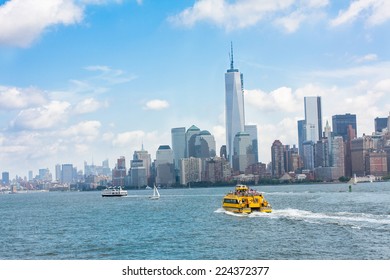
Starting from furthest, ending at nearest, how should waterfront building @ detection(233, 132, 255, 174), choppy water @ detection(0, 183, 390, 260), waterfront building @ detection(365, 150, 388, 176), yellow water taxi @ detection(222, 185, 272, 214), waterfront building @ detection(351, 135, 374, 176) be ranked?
1. yellow water taxi @ detection(222, 185, 272, 214)
2. waterfront building @ detection(365, 150, 388, 176)
3. waterfront building @ detection(351, 135, 374, 176)
4. choppy water @ detection(0, 183, 390, 260)
5. waterfront building @ detection(233, 132, 255, 174)

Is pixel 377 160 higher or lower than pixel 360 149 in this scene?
lower

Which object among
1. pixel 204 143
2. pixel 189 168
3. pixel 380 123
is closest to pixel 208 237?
pixel 204 143

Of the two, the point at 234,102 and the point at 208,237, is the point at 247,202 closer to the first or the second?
the point at 208,237

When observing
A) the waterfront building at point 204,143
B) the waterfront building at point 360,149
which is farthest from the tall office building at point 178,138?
the waterfront building at point 360,149

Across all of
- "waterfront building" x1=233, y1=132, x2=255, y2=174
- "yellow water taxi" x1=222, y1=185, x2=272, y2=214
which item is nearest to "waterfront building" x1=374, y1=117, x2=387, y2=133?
"waterfront building" x1=233, y1=132, x2=255, y2=174

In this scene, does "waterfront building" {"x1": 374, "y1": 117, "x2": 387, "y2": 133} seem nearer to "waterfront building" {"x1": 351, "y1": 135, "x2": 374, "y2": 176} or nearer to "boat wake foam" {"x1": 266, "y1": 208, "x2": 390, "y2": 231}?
"waterfront building" {"x1": 351, "y1": 135, "x2": 374, "y2": 176}

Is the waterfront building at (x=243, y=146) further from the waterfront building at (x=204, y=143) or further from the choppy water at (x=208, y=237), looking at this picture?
the choppy water at (x=208, y=237)

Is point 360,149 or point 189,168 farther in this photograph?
point 189,168

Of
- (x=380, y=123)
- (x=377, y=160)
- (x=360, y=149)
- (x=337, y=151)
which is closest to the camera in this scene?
(x=380, y=123)

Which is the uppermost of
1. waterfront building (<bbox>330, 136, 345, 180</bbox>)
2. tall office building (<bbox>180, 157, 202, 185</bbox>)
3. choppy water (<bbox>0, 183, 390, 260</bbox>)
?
waterfront building (<bbox>330, 136, 345, 180</bbox>)
